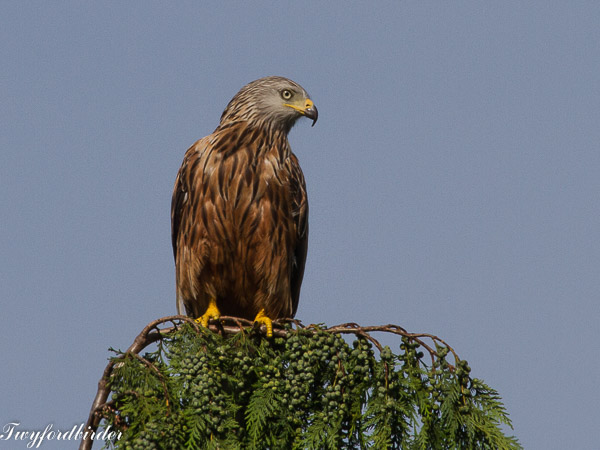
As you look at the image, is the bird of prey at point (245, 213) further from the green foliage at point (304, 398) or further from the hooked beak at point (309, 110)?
the green foliage at point (304, 398)

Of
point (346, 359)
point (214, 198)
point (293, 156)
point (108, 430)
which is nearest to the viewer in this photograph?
point (108, 430)

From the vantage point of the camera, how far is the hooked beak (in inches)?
284

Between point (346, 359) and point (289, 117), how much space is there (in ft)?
10.5

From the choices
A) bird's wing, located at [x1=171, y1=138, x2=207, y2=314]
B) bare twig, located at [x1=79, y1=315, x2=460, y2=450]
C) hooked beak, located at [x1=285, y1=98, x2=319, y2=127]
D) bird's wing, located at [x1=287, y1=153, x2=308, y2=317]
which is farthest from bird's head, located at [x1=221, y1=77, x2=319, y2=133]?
bare twig, located at [x1=79, y1=315, x2=460, y2=450]

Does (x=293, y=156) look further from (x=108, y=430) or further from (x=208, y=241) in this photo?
(x=108, y=430)

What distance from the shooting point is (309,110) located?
7250 millimetres

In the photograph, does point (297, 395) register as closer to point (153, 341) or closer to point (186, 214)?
point (153, 341)

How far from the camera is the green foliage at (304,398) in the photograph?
4.32m

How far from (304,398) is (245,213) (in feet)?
7.98

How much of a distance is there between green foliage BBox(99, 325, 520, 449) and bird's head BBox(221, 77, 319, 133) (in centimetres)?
298

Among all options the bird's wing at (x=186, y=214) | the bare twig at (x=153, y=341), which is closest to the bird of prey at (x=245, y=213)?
the bird's wing at (x=186, y=214)

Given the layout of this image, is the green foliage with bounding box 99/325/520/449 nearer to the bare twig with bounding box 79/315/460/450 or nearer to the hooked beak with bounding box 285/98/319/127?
the bare twig with bounding box 79/315/460/450

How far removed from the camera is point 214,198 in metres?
6.70

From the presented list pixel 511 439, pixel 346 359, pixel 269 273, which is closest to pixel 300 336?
pixel 346 359
